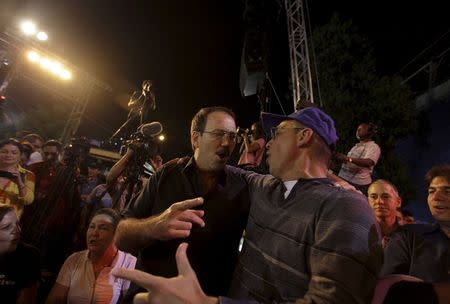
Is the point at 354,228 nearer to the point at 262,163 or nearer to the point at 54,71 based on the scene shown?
the point at 262,163

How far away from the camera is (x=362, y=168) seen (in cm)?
541

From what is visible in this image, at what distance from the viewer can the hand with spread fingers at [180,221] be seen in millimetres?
1662

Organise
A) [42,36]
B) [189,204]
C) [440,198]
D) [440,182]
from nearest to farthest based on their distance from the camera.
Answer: [189,204] < [440,198] < [440,182] < [42,36]

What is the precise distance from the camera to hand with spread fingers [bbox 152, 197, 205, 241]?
1662 mm

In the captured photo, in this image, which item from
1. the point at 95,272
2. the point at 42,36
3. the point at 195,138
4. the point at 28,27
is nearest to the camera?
the point at 195,138

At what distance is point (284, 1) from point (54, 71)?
11078 mm

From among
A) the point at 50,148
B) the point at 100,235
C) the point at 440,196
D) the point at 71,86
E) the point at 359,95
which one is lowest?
the point at 100,235

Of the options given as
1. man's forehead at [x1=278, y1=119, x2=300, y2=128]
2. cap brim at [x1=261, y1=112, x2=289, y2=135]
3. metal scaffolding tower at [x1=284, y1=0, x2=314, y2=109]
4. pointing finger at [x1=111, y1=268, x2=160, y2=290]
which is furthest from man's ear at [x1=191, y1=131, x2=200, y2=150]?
metal scaffolding tower at [x1=284, y1=0, x2=314, y2=109]

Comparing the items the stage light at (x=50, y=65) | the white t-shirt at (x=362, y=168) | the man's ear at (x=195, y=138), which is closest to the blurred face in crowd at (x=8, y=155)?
the man's ear at (x=195, y=138)

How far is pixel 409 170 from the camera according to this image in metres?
9.45

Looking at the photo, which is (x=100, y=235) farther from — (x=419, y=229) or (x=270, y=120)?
(x=419, y=229)

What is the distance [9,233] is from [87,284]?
1030 millimetres

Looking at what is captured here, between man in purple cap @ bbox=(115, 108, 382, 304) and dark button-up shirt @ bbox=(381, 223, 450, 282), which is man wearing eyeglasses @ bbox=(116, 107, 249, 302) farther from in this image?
dark button-up shirt @ bbox=(381, 223, 450, 282)

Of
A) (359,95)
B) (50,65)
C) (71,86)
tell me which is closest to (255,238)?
(359,95)
